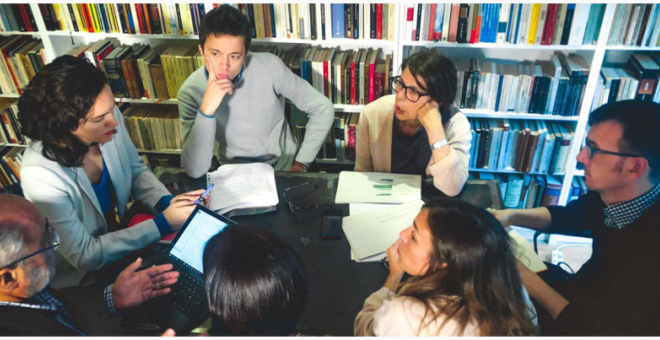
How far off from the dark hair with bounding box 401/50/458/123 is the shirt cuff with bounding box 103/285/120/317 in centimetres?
132

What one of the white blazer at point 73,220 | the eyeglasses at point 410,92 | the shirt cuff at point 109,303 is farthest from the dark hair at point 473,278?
the white blazer at point 73,220

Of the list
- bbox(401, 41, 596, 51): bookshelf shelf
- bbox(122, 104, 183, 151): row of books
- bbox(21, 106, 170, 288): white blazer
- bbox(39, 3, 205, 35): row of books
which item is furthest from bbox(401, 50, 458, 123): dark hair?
bbox(122, 104, 183, 151): row of books

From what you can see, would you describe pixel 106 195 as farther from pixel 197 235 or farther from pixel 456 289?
pixel 456 289

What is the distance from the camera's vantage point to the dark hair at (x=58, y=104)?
4.81 ft

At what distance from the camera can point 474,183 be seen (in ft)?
6.03

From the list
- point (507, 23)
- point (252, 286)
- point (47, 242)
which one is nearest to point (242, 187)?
point (47, 242)

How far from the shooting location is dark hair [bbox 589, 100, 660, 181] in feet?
4.62

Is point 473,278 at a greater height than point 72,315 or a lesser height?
→ greater

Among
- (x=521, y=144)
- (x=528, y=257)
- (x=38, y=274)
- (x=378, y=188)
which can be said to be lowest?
(x=521, y=144)

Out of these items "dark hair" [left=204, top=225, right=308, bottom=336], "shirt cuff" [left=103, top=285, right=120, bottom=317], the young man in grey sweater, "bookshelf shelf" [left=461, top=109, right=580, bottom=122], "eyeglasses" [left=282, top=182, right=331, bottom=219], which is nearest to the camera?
"dark hair" [left=204, top=225, right=308, bottom=336]

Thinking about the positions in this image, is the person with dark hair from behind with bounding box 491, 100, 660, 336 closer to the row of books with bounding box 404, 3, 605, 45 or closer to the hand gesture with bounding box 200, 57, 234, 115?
the row of books with bounding box 404, 3, 605, 45

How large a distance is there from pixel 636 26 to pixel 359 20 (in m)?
1.37

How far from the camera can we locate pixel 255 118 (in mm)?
2166

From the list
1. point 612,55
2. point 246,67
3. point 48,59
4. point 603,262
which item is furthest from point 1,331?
point 612,55
